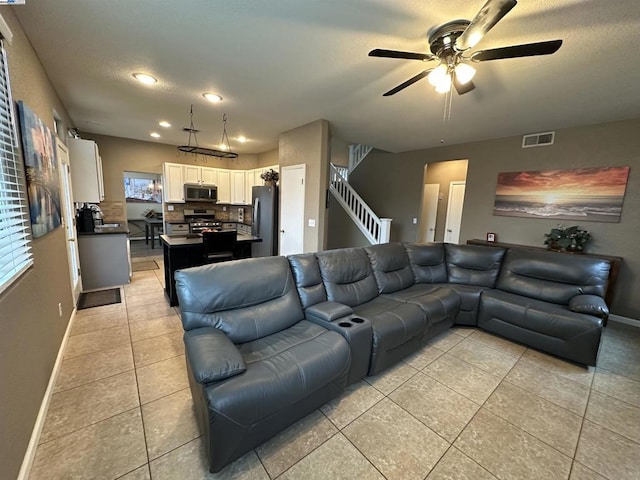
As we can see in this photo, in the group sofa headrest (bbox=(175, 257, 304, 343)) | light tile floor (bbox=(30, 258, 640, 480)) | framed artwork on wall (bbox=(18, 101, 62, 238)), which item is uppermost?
framed artwork on wall (bbox=(18, 101, 62, 238))

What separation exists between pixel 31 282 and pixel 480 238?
5.90m

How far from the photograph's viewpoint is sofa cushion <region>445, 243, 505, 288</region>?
11.1ft

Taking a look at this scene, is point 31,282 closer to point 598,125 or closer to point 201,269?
point 201,269

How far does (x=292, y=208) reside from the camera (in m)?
4.50

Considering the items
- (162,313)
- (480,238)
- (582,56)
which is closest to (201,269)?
(162,313)

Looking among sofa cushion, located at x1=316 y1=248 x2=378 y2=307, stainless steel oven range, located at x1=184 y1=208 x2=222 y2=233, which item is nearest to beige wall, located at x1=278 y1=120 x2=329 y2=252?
sofa cushion, located at x1=316 y1=248 x2=378 y2=307

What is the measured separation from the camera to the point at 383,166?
6.27 meters

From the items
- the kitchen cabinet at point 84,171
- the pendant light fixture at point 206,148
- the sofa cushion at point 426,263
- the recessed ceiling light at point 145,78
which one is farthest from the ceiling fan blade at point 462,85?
the kitchen cabinet at point 84,171

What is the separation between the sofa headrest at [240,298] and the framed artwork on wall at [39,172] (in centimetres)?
110

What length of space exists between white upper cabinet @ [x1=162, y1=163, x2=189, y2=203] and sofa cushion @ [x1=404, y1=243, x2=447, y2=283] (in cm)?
527

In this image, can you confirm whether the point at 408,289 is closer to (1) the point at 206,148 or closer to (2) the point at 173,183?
(1) the point at 206,148

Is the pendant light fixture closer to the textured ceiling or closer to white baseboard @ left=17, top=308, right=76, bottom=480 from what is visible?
the textured ceiling

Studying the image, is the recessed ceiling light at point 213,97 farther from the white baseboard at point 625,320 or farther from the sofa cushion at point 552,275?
the white baseboard at point 625,320

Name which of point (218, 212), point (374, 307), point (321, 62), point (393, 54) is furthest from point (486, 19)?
point (218, 212)
